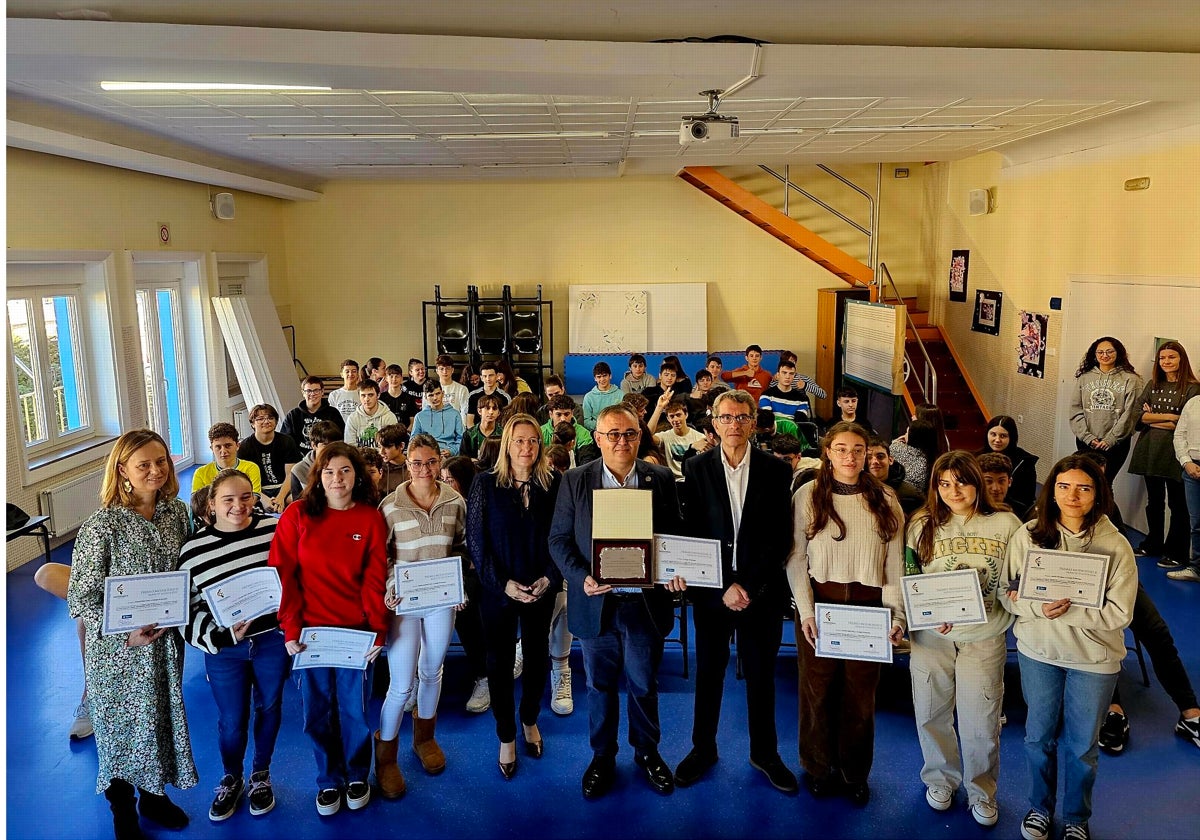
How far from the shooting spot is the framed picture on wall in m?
10.0

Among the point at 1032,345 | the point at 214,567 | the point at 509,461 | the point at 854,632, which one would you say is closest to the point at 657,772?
the point at 854,632

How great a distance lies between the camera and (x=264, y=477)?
543 cm

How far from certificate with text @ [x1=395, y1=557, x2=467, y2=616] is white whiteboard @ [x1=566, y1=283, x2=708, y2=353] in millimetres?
8738

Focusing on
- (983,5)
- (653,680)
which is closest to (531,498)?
(653,680)

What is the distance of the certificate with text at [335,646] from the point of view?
3340mm

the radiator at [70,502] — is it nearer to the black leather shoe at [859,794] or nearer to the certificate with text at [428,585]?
the certificate with text at [428,585]

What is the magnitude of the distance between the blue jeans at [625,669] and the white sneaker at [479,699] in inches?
33.6

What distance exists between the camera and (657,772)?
12.1 feet

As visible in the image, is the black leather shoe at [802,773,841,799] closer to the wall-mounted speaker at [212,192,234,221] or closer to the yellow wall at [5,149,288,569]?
the yellow wall at [5,149,288,569]

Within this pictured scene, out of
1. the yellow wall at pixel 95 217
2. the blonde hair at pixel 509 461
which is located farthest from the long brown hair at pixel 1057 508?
the yellow wall at pixel 95 217

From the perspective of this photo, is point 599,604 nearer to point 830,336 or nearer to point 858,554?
point 858,554

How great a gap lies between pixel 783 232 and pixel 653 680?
8.65m

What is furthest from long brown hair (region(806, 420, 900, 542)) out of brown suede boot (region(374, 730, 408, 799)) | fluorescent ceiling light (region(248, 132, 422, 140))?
fluorescent ceiling light (region(248, 132, 422, 140))

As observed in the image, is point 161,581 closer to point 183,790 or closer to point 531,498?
point 183,790
